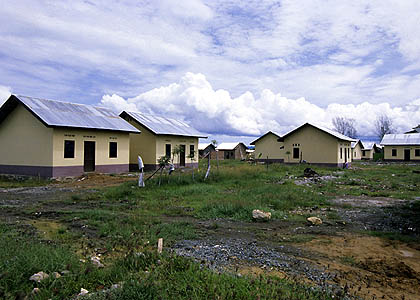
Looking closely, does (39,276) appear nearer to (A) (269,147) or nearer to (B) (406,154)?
(A) (269,147)

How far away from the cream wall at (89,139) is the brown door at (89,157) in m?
0.24

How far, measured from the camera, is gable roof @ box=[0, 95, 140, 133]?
18.6 m

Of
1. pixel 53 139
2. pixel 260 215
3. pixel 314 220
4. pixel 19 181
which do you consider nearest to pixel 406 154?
pixel 314 220

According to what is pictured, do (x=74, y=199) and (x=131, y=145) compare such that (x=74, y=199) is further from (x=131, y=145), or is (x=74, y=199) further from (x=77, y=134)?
(x=131, y=145)

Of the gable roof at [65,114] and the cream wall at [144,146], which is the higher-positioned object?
the gable roof at [65,114]

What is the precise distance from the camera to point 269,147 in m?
43.2

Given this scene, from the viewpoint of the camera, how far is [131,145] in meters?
27.5

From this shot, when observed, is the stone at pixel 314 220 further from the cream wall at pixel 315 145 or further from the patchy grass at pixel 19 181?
the cream wall at pixel 315 145

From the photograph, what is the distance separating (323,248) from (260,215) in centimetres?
272

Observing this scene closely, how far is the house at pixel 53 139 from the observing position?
61.3 ft

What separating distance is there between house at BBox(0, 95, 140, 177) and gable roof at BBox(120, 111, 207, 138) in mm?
3865

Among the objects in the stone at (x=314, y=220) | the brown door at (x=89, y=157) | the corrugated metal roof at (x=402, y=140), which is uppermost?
the corrugated metal roof at (x=402, y=140)

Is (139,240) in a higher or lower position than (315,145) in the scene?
lower

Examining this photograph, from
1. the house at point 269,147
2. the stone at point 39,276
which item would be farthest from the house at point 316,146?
the stone at point 39,276
